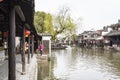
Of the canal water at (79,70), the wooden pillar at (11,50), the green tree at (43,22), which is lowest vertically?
the canal water at (79,70)

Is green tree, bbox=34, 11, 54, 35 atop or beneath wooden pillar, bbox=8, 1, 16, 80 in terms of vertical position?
atop

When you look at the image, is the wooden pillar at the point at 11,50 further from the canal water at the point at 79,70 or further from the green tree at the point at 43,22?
the green tree at the point at 43,22

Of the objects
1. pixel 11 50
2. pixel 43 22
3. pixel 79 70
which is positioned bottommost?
pixel 79 70

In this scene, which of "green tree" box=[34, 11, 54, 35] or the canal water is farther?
"green tree" box=[34, 11, 54, 35]

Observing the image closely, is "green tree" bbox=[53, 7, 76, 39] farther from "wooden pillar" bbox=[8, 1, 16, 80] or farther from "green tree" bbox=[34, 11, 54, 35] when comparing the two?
"wooden pillar" bbox=[8, 1, 16, 80]

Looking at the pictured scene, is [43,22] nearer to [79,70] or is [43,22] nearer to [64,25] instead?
[64,25]

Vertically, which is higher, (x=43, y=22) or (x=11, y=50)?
(x=43, y=22)

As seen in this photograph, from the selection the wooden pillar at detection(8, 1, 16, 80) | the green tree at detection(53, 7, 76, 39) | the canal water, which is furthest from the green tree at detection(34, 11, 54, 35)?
the wooden pillar at detection(8, 1, 16, 80)

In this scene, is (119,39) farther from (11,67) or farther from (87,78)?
(11,67)

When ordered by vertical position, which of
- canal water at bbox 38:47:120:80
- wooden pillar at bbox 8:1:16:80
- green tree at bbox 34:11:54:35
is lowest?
canal water at bbox 38:47:120:80

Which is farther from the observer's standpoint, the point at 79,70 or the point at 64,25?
the point at 64,25

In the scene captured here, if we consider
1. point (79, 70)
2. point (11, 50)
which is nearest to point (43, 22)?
point (79, 70)

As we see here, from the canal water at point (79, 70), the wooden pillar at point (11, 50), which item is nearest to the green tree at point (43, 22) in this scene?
the canal water at point (79, 70)

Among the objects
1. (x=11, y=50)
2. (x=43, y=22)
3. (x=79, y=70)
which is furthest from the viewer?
(x=43, y=22)
